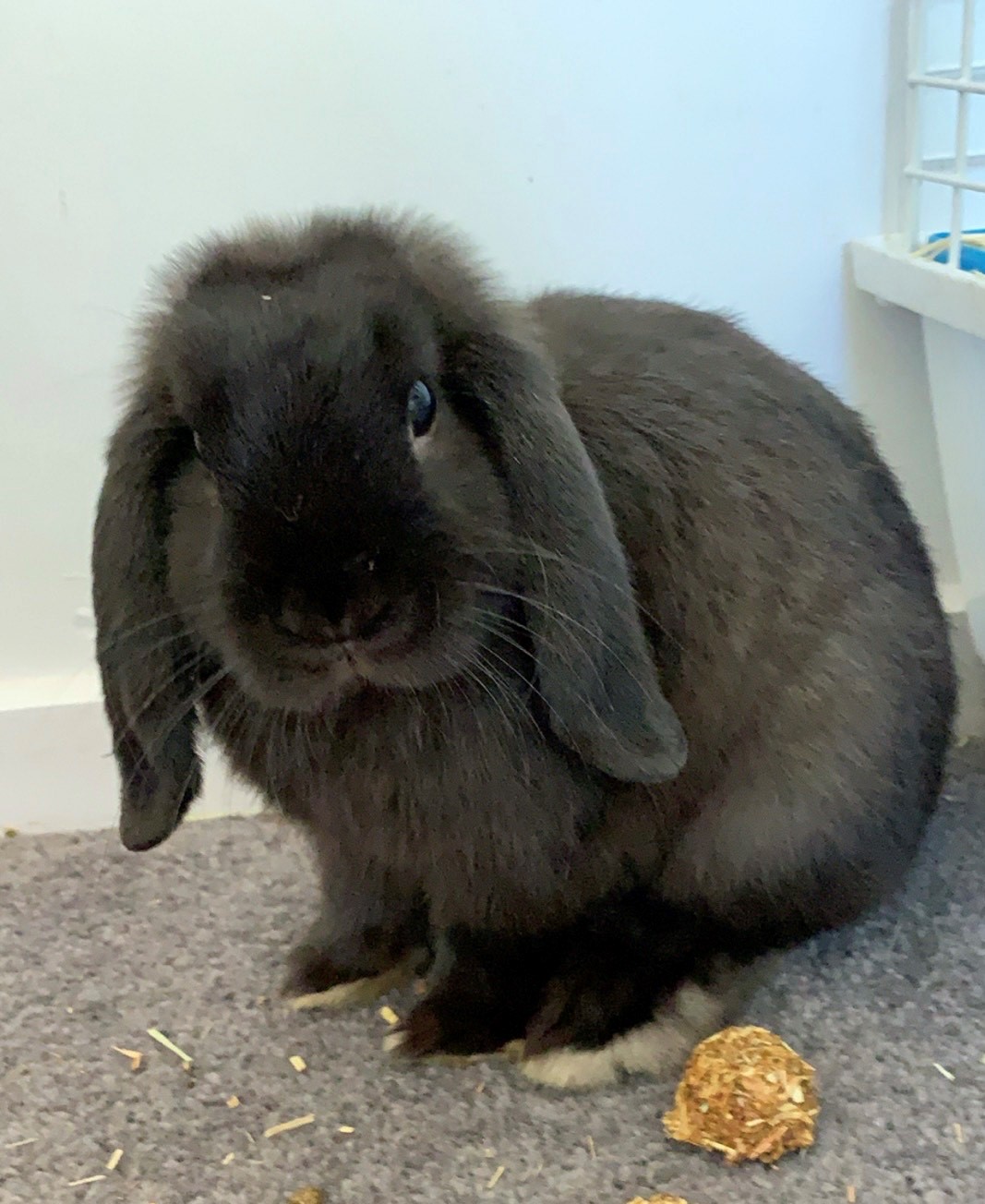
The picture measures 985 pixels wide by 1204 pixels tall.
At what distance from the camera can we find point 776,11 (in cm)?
127

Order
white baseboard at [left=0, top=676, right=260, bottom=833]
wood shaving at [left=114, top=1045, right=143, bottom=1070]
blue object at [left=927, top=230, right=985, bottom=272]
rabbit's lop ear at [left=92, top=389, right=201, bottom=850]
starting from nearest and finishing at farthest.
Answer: rabbit's lop ear at [left=92, top=389, right=201, bottom=850]
wood shaving at [left=114, top=1045, right=143, bottom=1070]
blue object at [left=927, top=230, right=985, bottom=272]
white baseboard at [left=0, top=676, right=260, bottom=833]

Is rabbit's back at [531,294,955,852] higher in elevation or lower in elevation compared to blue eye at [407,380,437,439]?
lower

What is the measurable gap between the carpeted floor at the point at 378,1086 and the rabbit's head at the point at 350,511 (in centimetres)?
27

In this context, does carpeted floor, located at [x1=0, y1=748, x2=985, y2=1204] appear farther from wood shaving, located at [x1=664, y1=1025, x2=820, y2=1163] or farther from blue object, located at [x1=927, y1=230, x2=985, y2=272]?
blue object, located at [x1=927, y1=230, x2=985, y2=272]

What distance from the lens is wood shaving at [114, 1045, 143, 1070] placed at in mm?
1046

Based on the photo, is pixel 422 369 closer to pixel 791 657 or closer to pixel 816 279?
pixel 791 657

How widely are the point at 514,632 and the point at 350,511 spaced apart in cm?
19

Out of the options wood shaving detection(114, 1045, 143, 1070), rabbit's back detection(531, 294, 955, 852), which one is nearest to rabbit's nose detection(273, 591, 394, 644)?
rabbit's back detection(531, 294, 955, 852)

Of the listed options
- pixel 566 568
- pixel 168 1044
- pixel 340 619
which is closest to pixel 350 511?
pixel 340 619

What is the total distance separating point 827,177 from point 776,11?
17 cm

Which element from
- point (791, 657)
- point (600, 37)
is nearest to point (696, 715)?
point (791, 657)

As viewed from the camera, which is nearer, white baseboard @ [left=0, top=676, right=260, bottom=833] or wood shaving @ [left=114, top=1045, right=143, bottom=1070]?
wood shaving @ [left=114, top=1045, right=143, bottom=1070]

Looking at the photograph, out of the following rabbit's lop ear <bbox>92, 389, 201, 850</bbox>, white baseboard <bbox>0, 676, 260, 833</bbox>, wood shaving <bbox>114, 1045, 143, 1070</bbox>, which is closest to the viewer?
rabbit's lop ear <bbox>92, 389, 201, 850</bbox>

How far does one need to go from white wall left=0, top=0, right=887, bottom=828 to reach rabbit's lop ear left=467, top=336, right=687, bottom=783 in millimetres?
525
